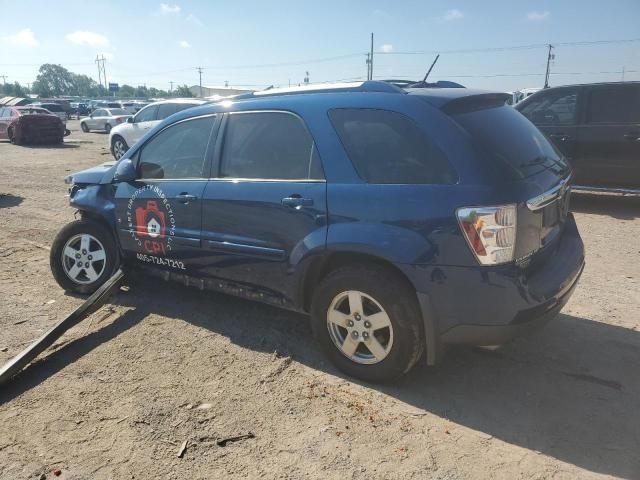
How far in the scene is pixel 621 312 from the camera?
416 centimetres

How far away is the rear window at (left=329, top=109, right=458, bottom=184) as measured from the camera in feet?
9.23

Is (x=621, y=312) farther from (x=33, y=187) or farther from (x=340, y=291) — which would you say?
(x=33, y=187)

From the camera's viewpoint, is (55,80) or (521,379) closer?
(521,379)


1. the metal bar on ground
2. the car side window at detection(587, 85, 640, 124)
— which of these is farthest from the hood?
the car side window at detection(587, 85, 640, 124)

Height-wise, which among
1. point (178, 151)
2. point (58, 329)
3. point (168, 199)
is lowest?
point (58, 329)

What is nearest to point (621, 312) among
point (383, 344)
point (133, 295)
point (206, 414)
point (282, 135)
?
point (383, 344)

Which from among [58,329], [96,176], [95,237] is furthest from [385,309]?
[96,176]

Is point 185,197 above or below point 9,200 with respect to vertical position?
above

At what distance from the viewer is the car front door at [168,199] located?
3887mm

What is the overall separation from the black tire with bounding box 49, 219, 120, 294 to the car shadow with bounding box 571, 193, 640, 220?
682 centimetres

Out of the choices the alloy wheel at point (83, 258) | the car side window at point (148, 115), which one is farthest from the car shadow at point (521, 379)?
the car side window at point (148, 115)

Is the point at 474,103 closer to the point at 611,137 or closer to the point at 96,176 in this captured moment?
the point at 96,176

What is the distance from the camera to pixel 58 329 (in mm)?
3676

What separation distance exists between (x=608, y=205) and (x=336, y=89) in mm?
6740
